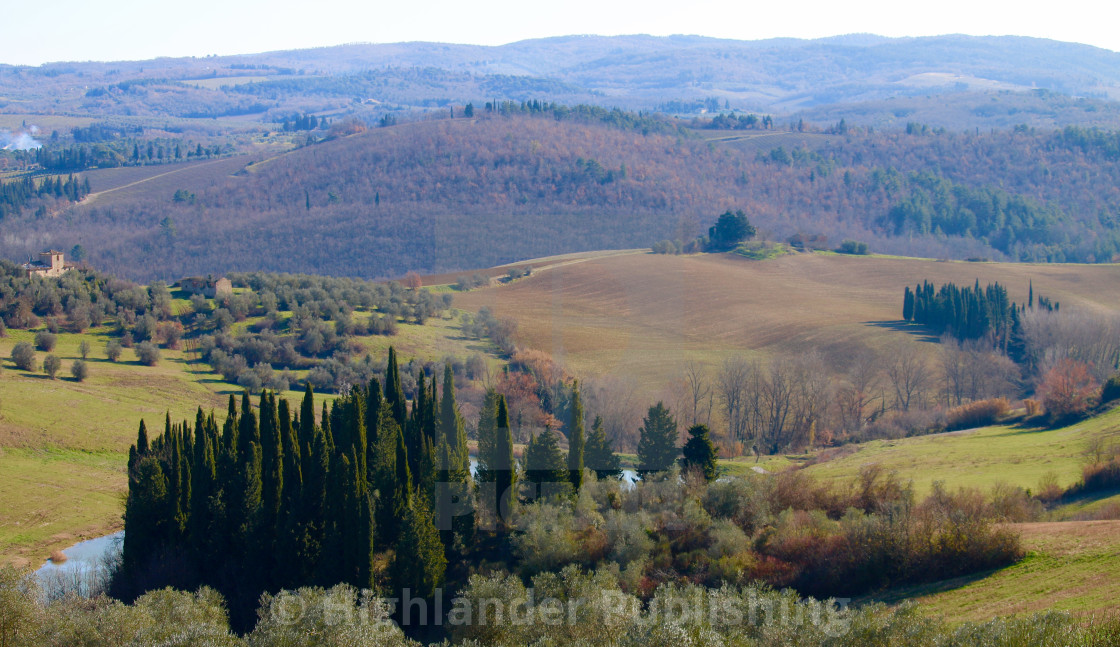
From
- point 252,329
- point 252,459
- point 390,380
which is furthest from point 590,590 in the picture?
point 252,329

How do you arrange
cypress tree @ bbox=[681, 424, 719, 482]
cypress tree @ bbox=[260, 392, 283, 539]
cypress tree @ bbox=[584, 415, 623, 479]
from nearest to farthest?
cypress tree @ bbox=[260, 392, 283, 539] → cypress tree @ bbox=[681, 424, 719, 482] → cypress tree @ bbox=[584, 415, 623, 479]

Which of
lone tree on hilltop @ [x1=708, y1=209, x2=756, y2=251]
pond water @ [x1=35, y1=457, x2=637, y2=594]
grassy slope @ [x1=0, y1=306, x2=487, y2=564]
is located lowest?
pond water @ [x1=35, y1=457, x2=637, y2=594]

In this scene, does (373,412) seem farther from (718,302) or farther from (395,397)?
(718,302)

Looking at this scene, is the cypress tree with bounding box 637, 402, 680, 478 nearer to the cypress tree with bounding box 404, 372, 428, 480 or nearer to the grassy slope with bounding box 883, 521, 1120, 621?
the cypress tree with bounding box 404, 372, 428, 480

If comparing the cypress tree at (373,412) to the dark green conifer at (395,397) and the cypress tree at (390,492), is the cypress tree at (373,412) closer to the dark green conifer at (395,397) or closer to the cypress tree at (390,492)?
the dark green conifer at (395,397)

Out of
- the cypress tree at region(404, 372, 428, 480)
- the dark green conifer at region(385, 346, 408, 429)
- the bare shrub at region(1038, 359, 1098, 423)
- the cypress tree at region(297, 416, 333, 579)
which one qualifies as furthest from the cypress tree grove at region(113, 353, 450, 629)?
the bare shrub at region(1038, 359, 1098, 423)

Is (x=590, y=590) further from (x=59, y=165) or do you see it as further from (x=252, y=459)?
(x=59, y=165)

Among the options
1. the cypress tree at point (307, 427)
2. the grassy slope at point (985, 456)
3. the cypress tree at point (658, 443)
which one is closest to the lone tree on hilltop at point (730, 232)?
the grassy slope at point (985, 456)
